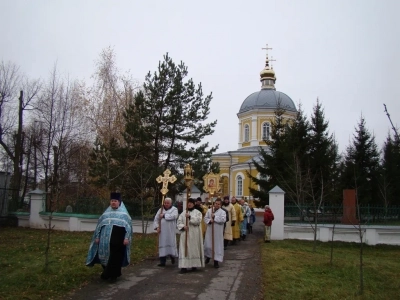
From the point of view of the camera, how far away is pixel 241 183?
4338 centimetres

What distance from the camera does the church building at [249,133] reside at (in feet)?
142

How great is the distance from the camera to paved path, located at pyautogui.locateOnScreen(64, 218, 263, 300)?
7293 mm

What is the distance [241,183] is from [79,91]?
20657 millimetres

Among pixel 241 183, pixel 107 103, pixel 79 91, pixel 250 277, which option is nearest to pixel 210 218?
pixel 250 277

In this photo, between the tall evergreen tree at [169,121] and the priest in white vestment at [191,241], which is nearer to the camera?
the priest in white vestment at [191,241]

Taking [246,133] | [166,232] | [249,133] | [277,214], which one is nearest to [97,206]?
[277,214]

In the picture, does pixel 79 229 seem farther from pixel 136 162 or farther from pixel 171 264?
pixel 171 264

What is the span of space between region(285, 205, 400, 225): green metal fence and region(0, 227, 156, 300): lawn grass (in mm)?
6171

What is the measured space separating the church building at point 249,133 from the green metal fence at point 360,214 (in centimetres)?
2451

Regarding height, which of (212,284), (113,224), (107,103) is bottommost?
(212,284)

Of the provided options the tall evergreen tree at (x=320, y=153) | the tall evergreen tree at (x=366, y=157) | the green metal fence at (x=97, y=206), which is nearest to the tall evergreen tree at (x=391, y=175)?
the tall evergreen tree at (x=366, y=157)

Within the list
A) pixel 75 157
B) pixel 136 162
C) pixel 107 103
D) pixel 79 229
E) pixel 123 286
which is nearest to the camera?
pixel 123 286

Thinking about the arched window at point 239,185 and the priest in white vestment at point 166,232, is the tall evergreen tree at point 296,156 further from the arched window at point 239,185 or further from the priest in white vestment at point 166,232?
the arched window at point 239,185

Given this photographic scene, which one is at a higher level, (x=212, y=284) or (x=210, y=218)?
(x=210, y=218)
